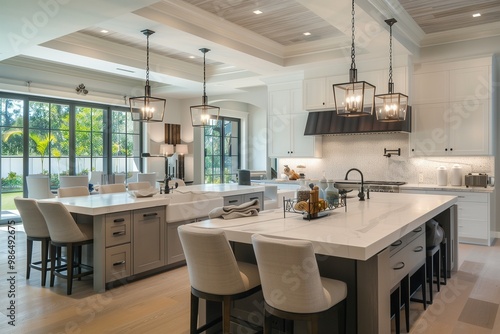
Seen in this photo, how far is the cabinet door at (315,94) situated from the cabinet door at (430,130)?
1.53 meters

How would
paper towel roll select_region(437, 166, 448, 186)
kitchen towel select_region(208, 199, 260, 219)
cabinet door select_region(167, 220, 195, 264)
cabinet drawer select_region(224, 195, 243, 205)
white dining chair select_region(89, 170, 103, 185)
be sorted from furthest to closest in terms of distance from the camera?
white dining chair select_region(89, 170, 103, 185) → paper towel roll select_region(437, 166, 448, 186) → cabinet drawer select_region(224, 195, 243, 205) → cabinet door select_region(167, 220, 195, 264) → kitchen towel select_region(208, 199, 260, 219)

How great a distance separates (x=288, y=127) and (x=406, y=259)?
508 cm

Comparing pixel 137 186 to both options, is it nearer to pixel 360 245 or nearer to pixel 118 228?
pixel 118 228

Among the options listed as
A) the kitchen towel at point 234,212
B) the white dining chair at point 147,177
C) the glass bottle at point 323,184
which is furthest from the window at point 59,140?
the glass bottle at point 323,184

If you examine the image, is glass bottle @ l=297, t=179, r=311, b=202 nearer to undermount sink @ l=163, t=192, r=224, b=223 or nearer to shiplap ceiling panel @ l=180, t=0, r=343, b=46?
undermount sink @ l=163, t=192, r=224, b=223

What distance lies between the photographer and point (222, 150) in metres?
11.6

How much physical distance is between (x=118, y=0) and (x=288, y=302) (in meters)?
3.11

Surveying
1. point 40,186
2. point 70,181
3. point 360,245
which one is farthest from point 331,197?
point 40,186

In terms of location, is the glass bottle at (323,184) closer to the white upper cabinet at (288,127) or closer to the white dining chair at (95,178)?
the white upper cabinet at (288,127)

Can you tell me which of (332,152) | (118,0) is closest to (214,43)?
(118,0)

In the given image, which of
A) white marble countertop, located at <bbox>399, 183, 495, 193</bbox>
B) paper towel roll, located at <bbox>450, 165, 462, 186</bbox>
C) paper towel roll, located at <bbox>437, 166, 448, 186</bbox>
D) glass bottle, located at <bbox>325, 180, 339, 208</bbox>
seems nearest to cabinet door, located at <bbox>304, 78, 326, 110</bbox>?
white marble countertop, located at <bbox>399, 183, 495, 193</bbox>

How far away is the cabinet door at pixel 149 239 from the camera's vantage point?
403cm

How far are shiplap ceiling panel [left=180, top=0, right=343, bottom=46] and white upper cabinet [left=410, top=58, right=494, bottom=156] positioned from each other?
69.7 inches

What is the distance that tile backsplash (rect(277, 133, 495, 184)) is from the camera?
6.11m
